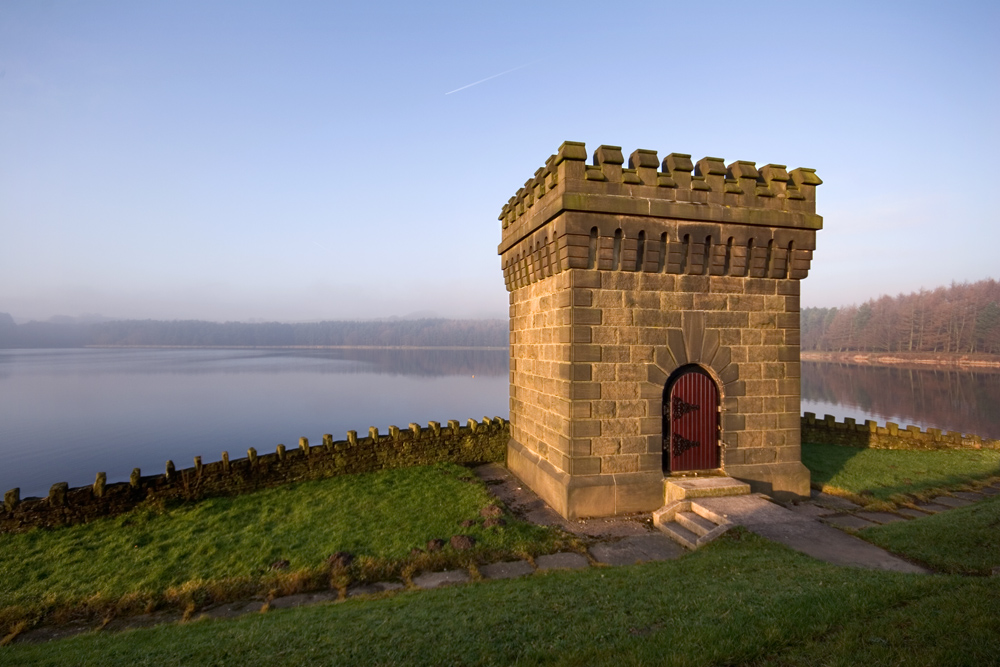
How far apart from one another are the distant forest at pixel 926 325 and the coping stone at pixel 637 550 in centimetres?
10433

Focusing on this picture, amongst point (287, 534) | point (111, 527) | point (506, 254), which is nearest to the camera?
point (287, 534)

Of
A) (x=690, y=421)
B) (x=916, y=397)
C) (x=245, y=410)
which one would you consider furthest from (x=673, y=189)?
(x=916, y=397)

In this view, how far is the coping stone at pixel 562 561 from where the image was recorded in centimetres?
827

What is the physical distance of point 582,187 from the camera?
10438 millimetres

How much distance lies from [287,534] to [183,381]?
83.1m

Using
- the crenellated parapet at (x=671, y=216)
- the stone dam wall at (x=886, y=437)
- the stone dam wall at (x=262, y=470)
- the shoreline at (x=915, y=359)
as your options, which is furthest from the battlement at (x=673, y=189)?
the shoreline at (x=915, y=359)

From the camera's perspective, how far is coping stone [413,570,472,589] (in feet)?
26.2

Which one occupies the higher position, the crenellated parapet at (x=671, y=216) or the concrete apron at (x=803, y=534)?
the crenellated parapet at (x=671, y=216)

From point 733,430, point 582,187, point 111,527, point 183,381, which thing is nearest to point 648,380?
point 733,430

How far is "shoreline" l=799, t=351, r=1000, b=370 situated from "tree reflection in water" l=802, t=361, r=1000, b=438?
867 centimetres

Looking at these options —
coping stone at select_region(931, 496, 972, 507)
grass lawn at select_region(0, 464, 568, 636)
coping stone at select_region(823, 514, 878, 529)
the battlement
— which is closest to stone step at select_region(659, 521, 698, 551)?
grass lawn at select_region(0, 464, 568, 636)

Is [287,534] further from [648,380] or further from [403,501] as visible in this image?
[648,380]

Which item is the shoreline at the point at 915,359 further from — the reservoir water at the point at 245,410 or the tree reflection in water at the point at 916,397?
the reservoir water at the point at 245,410

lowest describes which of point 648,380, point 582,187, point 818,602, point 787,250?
point 818,602
